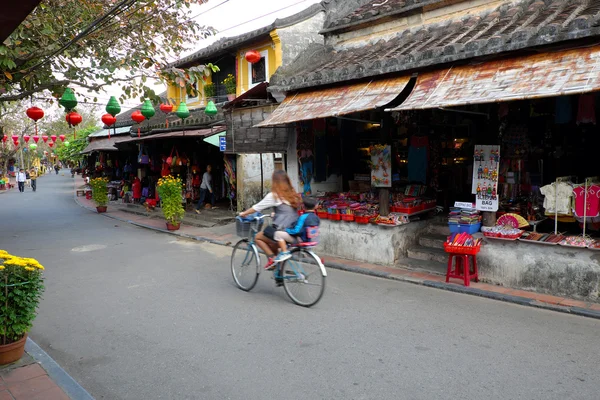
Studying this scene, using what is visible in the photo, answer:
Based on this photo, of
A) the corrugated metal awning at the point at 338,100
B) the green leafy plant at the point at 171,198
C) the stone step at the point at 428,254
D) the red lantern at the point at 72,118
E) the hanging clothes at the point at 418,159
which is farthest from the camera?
the green leafy plant at the point at 171,198

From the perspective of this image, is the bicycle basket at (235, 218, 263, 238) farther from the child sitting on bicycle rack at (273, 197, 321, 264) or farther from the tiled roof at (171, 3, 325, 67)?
the tiled roof at (171, 3, 325, 67)

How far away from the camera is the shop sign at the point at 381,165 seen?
8.52 metres

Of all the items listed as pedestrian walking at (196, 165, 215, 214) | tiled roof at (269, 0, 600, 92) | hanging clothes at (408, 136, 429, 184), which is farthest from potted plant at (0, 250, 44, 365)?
pedestrian walking at (196, 165, 215, 214)

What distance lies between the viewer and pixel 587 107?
21.6 feet

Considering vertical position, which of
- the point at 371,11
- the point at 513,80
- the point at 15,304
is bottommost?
the point at 15,304

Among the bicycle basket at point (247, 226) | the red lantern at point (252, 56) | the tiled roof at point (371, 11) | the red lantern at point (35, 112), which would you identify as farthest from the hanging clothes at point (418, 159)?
the red lantern at point (35, 112)

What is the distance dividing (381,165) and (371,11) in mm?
3705

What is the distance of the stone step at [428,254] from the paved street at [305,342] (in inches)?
52.2

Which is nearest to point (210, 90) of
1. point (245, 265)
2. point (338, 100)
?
point (338, 100)

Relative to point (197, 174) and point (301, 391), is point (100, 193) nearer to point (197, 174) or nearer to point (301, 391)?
point (197, 174)

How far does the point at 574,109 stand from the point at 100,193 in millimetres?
17712

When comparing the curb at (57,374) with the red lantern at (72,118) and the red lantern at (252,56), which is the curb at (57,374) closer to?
the red lantern at (72,118)

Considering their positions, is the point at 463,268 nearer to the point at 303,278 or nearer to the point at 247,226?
the point at 303,278

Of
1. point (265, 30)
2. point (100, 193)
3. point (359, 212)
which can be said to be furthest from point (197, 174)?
point (359, 212)
